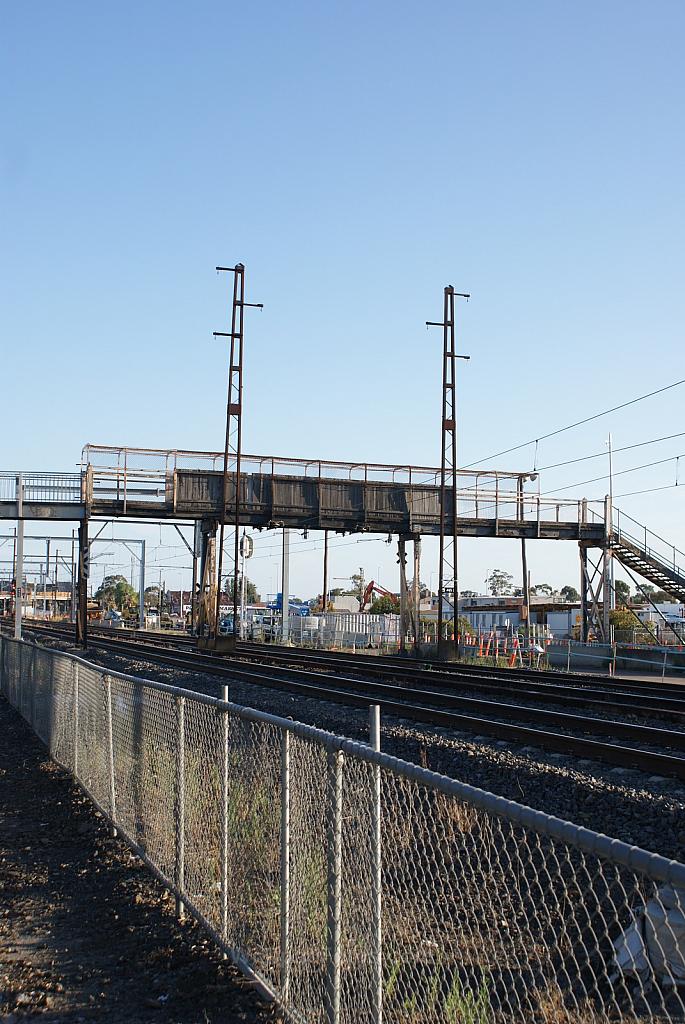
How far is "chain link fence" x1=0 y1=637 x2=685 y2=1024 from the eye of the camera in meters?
4.52

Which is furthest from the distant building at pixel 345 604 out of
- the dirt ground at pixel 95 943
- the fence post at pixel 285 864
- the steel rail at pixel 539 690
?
the fence post at pixel 285 864

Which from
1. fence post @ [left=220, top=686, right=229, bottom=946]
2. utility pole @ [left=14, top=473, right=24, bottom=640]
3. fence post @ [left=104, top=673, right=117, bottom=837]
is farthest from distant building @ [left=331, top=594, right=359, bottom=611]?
fence post @ [left=220, top=686, right=229, bottom=946]

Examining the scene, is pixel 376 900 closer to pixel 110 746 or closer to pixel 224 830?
pixel 224 830

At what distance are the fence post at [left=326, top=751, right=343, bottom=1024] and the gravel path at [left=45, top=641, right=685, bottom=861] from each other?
485 cm

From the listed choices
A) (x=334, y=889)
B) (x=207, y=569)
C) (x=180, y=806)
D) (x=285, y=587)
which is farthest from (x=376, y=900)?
(x=285, y=587)

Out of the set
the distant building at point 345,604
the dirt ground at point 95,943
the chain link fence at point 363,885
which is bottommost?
the dirt ground at point 95,943

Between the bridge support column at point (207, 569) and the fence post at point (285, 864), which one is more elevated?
the bridge support column at point (207, 569)

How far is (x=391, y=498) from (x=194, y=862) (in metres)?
41.1

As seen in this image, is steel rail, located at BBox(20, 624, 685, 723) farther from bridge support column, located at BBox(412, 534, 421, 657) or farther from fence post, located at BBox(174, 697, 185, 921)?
fence post, located at BBox(174, 697, 185, 921)

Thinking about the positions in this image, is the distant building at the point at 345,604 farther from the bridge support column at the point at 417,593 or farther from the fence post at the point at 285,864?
the fence post at the point at 285,864

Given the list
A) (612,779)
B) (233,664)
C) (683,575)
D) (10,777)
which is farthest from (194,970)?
(683,575)

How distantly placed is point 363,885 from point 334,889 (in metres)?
0.28

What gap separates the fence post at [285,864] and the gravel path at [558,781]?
445 centimetres

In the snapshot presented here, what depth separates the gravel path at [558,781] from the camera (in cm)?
998
